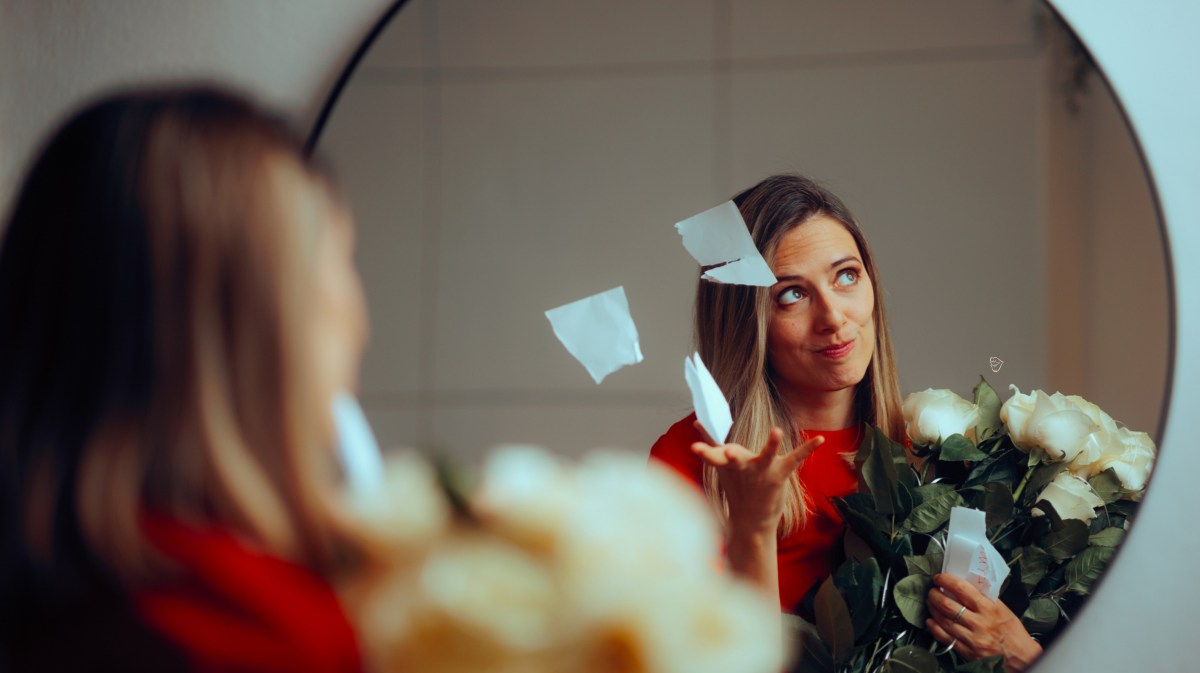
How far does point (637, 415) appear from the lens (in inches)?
32.6

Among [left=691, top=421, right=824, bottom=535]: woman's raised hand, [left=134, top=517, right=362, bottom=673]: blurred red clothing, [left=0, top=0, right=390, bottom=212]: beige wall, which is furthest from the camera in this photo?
[left=0, top=0, right=390, bottom=212]: beige wall

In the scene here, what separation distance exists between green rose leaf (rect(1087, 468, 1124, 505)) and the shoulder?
0.36m

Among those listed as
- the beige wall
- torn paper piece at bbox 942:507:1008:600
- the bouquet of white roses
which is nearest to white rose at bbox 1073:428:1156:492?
the bouquet of white roses

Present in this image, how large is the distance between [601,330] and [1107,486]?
18.7 inches

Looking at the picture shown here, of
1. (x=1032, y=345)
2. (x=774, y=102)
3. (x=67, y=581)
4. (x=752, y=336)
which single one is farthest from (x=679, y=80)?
(x=67, y=581)

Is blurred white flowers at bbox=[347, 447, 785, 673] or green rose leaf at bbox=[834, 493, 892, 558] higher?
blurred white flowers at bbox=[347, 447, 785, 673]

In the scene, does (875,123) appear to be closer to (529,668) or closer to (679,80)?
(679,80)

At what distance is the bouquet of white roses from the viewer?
796 millimetres

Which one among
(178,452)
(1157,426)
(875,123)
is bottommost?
(1157,426)

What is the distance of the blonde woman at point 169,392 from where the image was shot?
0.40m

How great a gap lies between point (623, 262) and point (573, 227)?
0.19 ft

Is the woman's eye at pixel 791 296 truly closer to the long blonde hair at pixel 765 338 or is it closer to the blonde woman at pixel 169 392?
the long blonde hair at pixel 765 338

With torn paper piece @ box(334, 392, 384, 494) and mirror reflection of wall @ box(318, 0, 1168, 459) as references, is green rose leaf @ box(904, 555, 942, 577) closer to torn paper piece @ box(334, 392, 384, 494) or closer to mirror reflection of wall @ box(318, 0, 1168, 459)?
mirror reflection of wall @ box(318, 0, 1168, 459)

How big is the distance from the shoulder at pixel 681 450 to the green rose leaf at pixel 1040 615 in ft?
1.06
